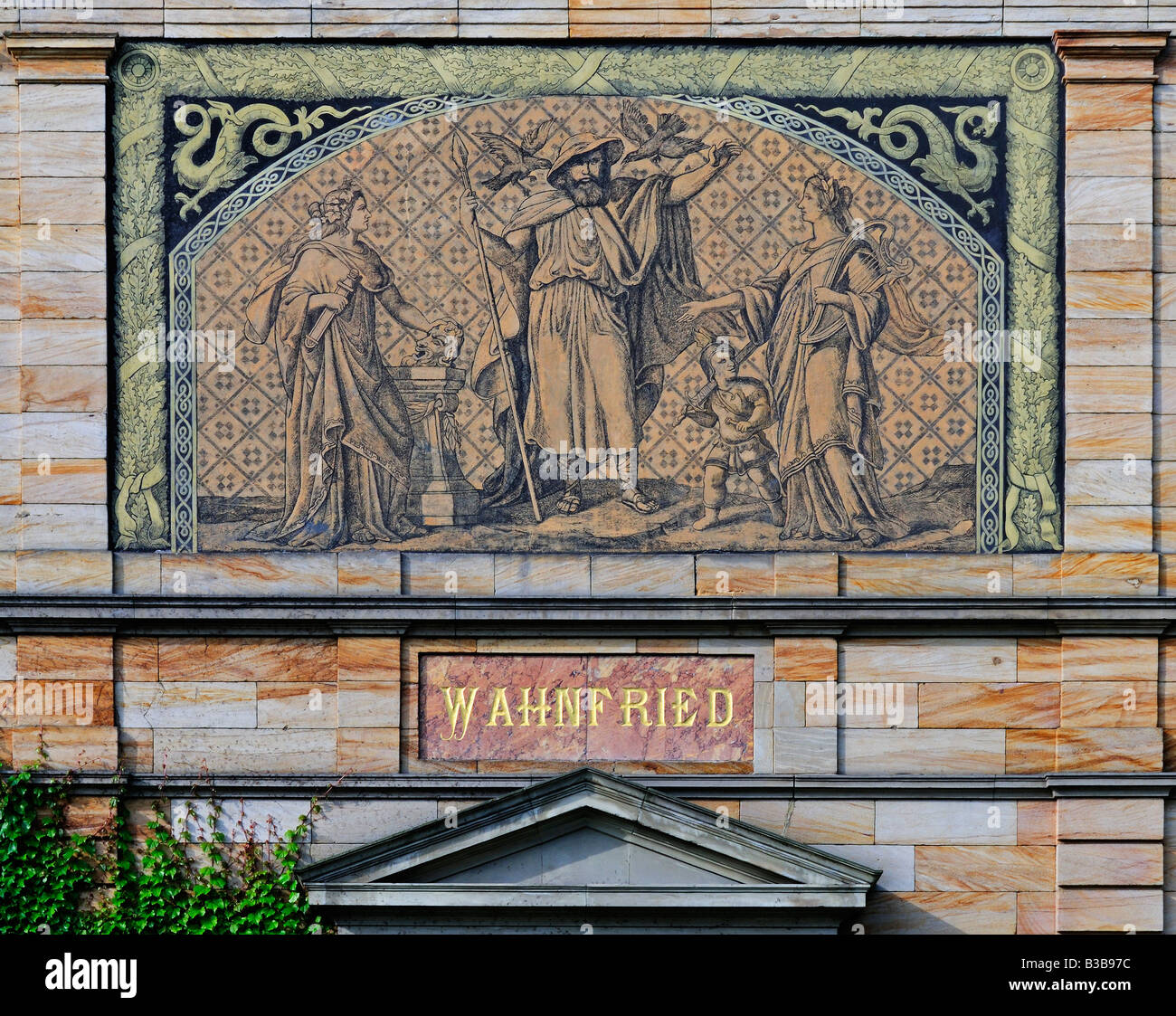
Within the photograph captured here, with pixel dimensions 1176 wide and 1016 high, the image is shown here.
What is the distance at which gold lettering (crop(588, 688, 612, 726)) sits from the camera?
14438 millimetres

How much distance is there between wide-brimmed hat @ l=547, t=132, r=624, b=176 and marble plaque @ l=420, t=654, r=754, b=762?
139 inches

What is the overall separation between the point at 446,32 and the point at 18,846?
6.42 metres

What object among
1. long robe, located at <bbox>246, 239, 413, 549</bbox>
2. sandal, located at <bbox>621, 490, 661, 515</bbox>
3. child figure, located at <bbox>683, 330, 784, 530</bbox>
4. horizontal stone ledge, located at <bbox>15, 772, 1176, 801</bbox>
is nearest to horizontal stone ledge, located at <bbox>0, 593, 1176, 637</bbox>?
long robe, located at <bbox>246, 239, 413, 549</bbox>

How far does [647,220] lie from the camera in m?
14.8

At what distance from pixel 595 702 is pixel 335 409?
2759 millimetres

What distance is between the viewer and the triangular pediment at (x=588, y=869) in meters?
13.6

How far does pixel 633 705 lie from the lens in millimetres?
14445

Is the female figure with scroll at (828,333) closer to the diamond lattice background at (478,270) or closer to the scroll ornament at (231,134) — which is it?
the diamond lattice background at (478,270)

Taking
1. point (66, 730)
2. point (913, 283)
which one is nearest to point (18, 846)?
point (66, 730)

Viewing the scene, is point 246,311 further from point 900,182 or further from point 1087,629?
point 1087,629

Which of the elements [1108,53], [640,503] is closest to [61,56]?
[640,503]

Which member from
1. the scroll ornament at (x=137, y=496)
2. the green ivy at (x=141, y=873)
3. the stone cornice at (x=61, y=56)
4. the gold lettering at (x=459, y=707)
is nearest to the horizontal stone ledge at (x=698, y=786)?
the green ivy at (x=141, y=873)

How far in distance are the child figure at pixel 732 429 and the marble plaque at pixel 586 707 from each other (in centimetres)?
119

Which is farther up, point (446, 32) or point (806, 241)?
point (446, 32)
